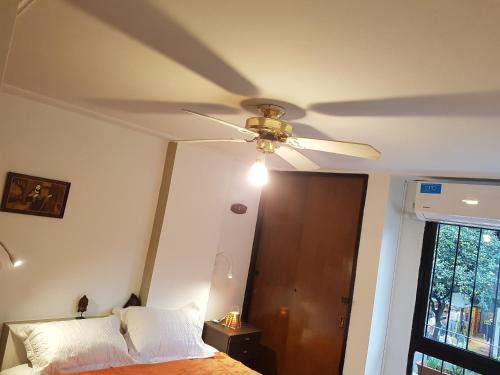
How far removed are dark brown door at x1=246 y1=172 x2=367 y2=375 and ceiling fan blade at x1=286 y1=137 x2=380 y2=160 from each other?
156cm

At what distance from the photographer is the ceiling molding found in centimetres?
255

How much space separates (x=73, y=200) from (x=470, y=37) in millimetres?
2837

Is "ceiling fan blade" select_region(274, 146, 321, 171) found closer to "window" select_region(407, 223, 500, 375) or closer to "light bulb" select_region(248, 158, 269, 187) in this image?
"light bulb" select_region(248, 158, 269, 187)

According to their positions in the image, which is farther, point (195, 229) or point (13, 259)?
point (195, 229)

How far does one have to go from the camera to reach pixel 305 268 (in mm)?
3633

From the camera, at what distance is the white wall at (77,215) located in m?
2.69

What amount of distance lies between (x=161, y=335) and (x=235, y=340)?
84 centimetres

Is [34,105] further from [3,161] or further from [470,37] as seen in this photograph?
[470,37]

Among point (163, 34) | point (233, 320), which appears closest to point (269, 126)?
point (163, 34)

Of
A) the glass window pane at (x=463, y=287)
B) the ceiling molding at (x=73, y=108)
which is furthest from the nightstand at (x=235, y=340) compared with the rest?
the ceiling molding at (x=73, y=108)

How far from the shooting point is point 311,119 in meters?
2.05

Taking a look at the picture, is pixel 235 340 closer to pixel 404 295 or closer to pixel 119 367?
pixel 119 367

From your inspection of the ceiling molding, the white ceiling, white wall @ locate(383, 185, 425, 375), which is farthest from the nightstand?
the white ceiling

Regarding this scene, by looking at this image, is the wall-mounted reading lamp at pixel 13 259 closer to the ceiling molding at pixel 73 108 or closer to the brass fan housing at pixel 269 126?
the ceiling molding at pixel 73 108
